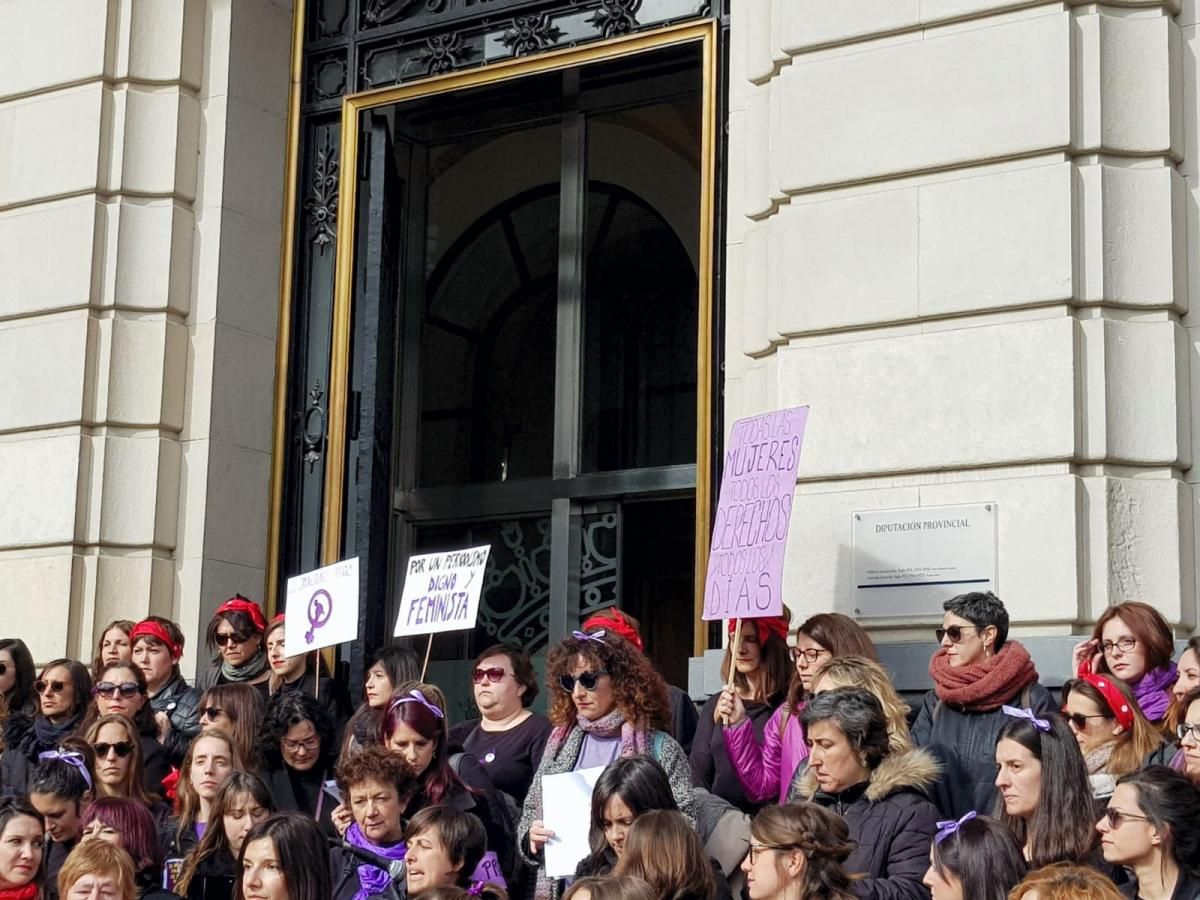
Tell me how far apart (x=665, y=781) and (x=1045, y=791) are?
5.01 ft

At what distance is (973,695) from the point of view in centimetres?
862

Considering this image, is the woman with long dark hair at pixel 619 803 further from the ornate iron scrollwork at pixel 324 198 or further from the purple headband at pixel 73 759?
the ornate iron scrollwork at pixel 324 198

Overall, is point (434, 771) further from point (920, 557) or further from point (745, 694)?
point (920, 557)

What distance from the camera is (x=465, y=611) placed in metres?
10.5

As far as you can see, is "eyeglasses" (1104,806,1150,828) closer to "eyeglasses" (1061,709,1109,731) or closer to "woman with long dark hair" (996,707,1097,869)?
"woman with long dark hair" (996,707,1097,869)

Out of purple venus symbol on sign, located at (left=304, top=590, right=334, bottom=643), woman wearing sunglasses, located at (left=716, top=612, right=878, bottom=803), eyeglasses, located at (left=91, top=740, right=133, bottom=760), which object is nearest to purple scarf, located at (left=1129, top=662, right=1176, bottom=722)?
woman wearing sunglasses, located at (left=716, top=612, right=878, bottom=803)

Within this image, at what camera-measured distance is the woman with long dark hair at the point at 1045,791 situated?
738cm

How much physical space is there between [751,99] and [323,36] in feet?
12.9

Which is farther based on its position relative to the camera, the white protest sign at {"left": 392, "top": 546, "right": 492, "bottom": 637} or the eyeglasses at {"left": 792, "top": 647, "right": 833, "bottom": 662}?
the white protest sign at {"left": 392, "top": 546, "right": 492, "bottom": 637}

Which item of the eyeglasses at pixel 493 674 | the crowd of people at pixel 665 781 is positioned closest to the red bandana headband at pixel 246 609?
the crowd of people at pixel 665 781

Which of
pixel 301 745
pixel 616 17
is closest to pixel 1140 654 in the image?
pixel 301 745

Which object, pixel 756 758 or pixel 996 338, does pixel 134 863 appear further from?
pixel 996 338

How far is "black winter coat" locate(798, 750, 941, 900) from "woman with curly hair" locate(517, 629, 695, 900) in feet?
3.70

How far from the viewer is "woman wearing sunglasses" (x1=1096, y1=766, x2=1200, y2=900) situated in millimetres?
7004
